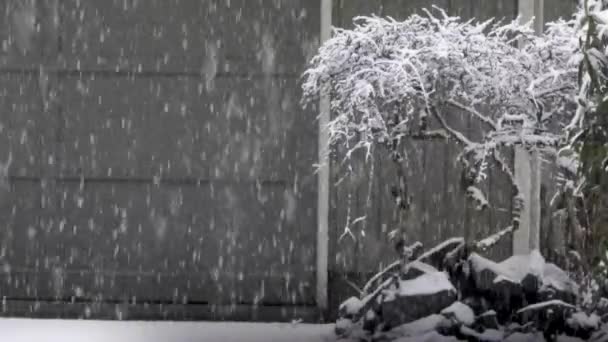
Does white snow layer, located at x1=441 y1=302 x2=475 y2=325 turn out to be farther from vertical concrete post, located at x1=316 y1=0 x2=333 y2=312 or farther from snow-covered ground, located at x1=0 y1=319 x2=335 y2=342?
vertical concrete post, located at x1=316 y1=0 x2=333 y2=312

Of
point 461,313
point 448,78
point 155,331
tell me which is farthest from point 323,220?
point 448,78

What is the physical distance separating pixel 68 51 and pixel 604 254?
4550mm

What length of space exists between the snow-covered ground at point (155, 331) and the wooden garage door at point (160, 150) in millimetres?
390

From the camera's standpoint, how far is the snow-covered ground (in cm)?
664

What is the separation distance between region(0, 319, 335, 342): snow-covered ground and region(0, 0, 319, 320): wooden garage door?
390 millimetres

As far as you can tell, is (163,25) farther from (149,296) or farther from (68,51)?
(149,296)

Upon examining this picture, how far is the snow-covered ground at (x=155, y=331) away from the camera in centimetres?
664

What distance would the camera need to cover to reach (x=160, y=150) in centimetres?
761

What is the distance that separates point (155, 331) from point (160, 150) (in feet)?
4.58

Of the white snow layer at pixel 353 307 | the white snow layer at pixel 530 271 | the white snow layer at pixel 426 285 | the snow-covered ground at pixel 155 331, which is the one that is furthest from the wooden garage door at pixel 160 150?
the white snow layer at pixel 530 271

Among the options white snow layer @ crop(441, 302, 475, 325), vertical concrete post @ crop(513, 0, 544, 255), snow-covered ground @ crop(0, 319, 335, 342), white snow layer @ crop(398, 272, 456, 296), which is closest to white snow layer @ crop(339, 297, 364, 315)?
snow-covered ground @ crop(0, 319, 335, 342)

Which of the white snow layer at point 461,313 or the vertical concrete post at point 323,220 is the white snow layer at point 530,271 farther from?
the vertical concrete post at point 323,220

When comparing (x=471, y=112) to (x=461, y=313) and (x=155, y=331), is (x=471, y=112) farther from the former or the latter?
(x=155, y=331)

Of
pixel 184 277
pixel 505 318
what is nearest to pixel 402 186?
pixel 505 318
